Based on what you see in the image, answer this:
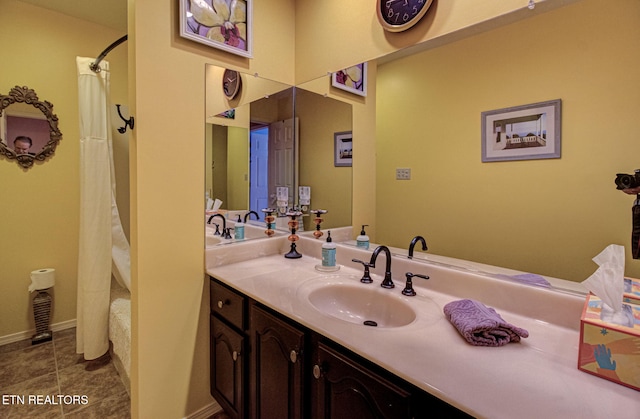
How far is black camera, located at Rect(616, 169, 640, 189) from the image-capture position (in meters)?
0.83

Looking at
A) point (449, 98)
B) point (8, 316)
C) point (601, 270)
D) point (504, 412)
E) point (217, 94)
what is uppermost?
point (217, 94)

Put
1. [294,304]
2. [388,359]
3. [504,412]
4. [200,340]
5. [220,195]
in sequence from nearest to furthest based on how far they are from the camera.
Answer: [504,412], [388,359], [294,304], [200,340], [220,195]

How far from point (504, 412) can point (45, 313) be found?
3256mm

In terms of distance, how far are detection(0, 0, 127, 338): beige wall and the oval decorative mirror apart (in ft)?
0.16

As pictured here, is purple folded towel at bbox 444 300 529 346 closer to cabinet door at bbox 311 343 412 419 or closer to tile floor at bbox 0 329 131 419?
cabinet door at bbox 311 343 412 419

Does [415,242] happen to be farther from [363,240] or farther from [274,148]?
[274,148]

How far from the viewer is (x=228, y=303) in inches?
55.8

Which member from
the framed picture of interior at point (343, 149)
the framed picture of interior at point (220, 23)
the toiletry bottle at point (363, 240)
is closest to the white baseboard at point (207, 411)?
the toiletry bottle at point (363, 240)

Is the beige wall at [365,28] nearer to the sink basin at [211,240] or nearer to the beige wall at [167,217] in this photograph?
the beige wall at [167,217]

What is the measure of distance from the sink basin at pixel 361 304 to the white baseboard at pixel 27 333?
2.71m

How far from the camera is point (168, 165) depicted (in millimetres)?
1411

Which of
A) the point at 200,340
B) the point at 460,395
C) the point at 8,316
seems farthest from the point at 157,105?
the point at 8,316

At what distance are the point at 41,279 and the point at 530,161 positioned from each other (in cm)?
333

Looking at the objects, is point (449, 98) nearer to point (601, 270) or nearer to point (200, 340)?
point (601, 270)
